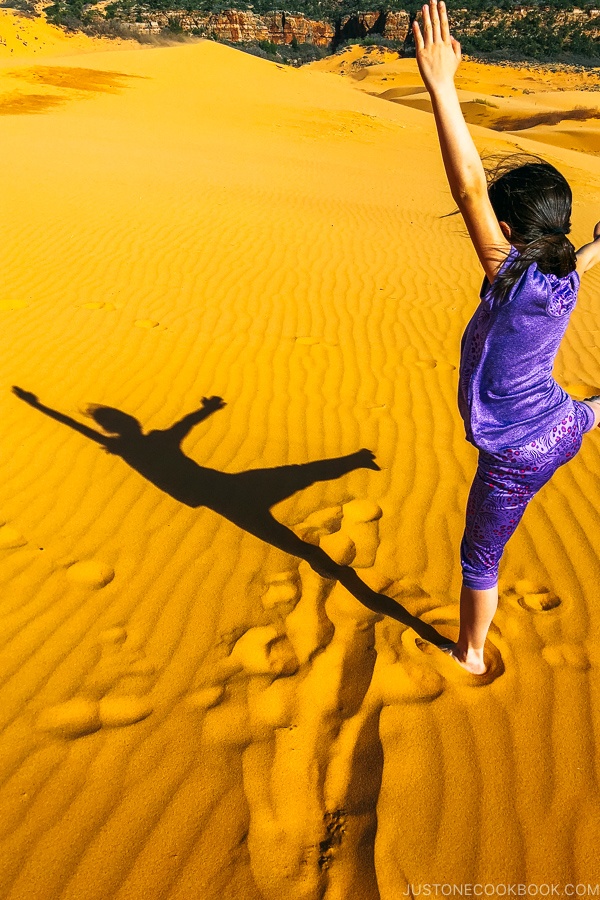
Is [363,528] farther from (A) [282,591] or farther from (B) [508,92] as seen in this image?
(B) [508,92]

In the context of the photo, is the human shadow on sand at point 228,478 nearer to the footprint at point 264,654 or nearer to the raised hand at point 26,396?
the raised hand at point 26,396

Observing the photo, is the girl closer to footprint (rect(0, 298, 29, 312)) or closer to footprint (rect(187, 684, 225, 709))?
footprint (rect(187, 684, 225, 709))

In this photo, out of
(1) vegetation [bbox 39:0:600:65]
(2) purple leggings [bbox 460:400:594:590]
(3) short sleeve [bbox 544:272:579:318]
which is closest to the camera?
(3) short sleeve [bbox 544:272:579:318]

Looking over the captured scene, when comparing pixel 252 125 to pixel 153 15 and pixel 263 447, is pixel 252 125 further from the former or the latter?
pixel 153 15

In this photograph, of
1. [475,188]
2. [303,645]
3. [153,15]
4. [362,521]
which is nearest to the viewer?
[475,188]

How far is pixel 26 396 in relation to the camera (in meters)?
4.85

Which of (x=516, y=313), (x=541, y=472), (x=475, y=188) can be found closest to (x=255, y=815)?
(x=541, y=472)

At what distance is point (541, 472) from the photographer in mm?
2117

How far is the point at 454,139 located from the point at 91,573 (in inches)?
97.3

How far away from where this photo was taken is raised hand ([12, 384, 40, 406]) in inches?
188

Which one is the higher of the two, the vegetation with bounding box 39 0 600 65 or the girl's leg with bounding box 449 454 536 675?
the vegetation with bounding box 39 0 600 65

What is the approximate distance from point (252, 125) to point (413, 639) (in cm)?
2105

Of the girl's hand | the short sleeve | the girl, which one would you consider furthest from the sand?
the girl's hand

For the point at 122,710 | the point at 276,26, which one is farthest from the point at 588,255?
the point at 276,26
